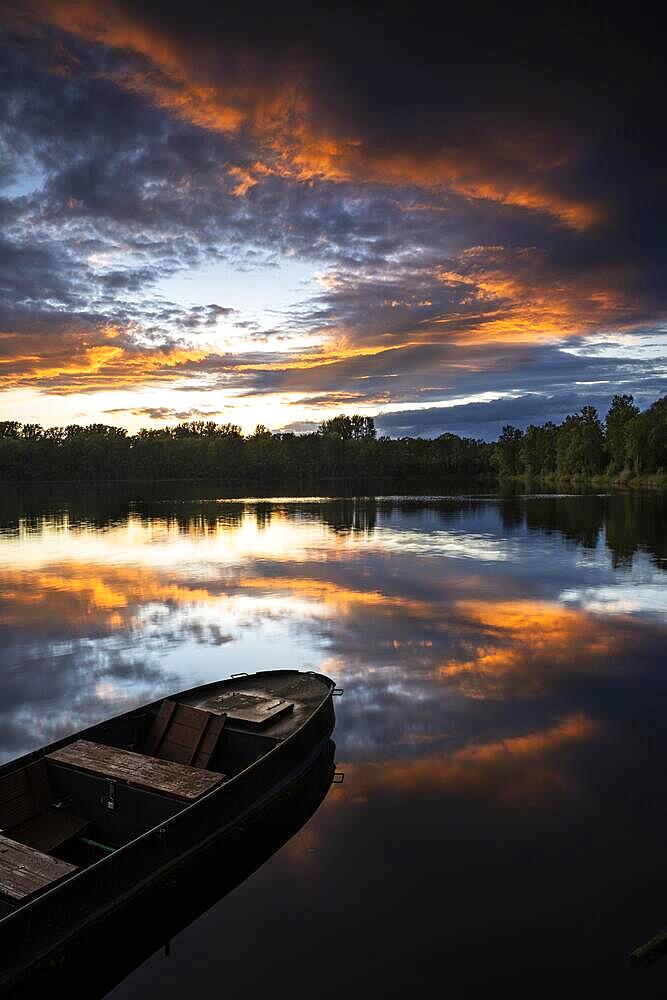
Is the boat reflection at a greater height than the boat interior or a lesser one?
lesser

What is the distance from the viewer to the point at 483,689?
21.2 m

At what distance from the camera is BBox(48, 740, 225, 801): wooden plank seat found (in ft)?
39.3

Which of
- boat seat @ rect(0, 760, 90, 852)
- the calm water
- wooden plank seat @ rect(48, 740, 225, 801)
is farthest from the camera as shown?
wooden plank seat @ rect(48, 740, 225, 801)

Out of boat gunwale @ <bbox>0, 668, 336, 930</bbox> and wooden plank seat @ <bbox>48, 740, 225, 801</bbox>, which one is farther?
wooden plank seat @ <bbox>48, 740, 225, 801</bbox>

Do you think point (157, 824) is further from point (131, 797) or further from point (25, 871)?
point (25, 871)

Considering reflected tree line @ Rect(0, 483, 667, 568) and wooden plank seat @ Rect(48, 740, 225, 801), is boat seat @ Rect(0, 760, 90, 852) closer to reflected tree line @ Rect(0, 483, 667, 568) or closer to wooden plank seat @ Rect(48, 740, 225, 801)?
wooden plank seat @ Rect(48, 740, 225, 801)

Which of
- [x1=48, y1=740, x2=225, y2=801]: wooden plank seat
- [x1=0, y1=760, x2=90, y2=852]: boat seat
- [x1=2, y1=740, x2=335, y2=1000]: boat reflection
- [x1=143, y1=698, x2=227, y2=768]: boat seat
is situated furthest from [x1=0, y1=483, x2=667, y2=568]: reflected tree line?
[x1=0, y1=760, x2=90, y2=852]: boat seat

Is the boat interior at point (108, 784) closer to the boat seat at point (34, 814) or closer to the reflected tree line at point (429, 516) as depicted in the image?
the boat seat at point (34, 814)

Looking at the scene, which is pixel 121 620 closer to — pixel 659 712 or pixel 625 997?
pixel 659 712

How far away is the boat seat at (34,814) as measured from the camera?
38.0 ft

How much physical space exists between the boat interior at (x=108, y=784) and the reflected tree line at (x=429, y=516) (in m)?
37.6

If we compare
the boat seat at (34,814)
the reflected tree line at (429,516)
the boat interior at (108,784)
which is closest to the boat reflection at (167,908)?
the boat interior at (108,784)

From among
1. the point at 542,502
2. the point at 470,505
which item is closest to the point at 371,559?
the point at 470,505

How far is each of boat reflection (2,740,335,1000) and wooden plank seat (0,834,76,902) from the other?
0.87m
